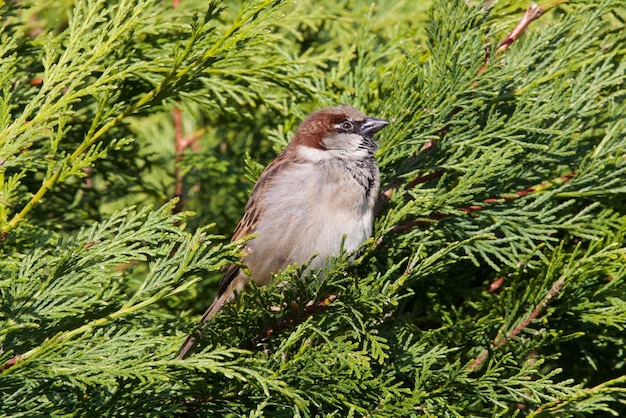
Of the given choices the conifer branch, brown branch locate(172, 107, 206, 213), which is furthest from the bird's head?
brown branch locate(172, 107, 206, 213)

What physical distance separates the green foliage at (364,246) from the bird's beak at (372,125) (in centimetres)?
6

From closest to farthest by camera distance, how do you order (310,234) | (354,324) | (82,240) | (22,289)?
(22,289) < (82,240) < (354,324) < (310,234)

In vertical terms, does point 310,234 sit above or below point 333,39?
below

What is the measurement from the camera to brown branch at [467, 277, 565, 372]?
2.44 m

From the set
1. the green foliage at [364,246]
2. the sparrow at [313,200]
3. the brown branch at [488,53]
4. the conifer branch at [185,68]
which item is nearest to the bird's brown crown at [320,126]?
the sparrow at [313,200]

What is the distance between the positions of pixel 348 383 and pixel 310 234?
0.84 metres

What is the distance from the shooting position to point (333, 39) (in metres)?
3.98

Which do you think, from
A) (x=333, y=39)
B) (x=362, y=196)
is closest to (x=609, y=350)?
(x=362, y=196)

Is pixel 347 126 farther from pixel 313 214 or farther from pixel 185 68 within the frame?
pixel 185 68

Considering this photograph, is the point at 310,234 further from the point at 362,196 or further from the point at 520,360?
the point at 520,360

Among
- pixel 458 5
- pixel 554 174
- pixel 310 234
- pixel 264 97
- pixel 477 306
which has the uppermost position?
pixel 458 5

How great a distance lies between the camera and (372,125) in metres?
2.91

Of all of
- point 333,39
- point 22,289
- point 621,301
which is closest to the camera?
point 22,289

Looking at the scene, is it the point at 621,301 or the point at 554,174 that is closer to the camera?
the point at 621,301
